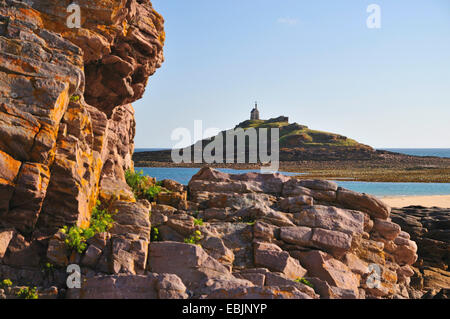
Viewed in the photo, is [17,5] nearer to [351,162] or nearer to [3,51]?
[3,51]

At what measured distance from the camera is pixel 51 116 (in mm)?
10422

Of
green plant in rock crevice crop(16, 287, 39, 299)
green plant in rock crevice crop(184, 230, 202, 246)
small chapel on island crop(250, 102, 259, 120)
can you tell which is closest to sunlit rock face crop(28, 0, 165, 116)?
green plant in rock crevice crop(184, 230, 202, 246)

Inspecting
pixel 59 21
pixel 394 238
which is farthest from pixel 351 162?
pixel 59 21

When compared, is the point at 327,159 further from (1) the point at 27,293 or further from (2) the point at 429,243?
(1) the point at 27,293

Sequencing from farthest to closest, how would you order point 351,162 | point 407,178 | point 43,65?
1. point 351,162
2. point 407,178
3. point 43,65

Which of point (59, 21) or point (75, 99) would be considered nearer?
point (75, 99)

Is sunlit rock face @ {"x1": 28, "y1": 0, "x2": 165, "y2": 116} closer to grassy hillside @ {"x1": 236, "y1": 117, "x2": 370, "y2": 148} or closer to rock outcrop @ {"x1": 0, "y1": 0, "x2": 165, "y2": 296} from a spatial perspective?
rock outcrop @ {"x1": 0, "y1": 0, "x2": 165, "y2": 296}

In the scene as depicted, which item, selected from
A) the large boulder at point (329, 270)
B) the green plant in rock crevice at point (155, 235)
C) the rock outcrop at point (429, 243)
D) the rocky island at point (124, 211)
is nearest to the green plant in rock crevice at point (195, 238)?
the rocky island at point (124, 211)

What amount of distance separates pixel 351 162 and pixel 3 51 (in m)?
97.0

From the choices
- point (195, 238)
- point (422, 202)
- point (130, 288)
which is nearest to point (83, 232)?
point (130, 288)

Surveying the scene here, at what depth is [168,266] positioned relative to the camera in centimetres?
1028

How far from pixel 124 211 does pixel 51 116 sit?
3.92 metres

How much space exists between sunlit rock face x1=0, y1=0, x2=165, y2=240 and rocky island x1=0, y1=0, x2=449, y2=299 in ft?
0.12
